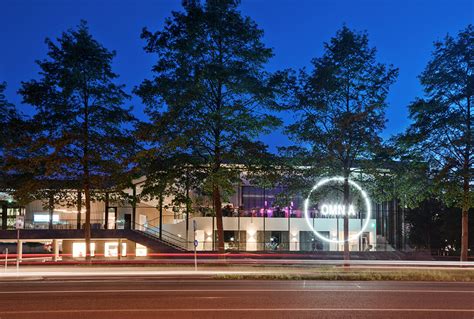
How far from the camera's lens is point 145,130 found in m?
28.0

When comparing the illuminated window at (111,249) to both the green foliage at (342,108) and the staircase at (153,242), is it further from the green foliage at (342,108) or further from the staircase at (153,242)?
the green foliage at (342,108)

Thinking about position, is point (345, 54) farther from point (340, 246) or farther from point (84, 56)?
point (340, 246)

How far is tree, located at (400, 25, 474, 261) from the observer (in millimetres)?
27906

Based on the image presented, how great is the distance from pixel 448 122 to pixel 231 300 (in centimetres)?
1716

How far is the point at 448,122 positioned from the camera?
27812 millimetres

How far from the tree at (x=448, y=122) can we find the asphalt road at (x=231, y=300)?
27.0ft

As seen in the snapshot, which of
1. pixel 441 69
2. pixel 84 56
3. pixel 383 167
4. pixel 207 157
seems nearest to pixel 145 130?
pixel 207 157

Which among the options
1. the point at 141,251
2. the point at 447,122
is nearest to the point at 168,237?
the point at 141,251

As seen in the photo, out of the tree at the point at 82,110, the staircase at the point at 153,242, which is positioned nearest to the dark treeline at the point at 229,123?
the tree at the point at 82,110

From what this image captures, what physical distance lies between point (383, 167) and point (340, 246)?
77.3 feet

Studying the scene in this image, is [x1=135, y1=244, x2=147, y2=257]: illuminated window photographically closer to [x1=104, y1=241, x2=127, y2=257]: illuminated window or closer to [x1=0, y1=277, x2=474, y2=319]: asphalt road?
[x1=104, y1=241, x2=127, y2=257]: illuminated window

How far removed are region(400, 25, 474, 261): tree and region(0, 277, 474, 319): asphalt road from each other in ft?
27.0

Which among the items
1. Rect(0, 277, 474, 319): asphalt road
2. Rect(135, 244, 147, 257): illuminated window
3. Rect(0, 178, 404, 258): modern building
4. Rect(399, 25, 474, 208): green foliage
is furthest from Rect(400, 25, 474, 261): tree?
Rect(135, 244, 147, 257): illuminated window

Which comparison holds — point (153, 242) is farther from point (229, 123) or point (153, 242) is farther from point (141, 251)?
point (229, 123)
